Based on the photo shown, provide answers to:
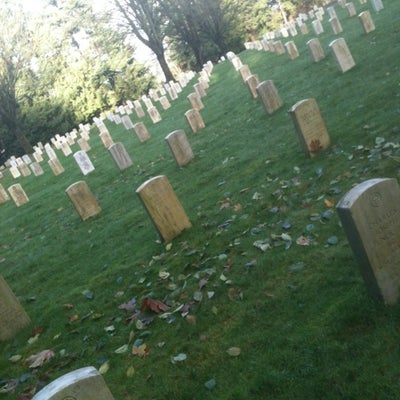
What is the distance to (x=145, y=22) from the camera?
43.7 meters

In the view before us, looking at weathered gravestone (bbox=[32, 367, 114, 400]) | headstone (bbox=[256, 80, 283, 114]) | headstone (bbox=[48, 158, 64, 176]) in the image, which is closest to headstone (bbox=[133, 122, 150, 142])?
headstone (bbox=[48, 158, 64, 176])

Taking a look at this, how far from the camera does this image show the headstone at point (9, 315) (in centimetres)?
627

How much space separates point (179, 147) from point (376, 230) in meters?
8.09

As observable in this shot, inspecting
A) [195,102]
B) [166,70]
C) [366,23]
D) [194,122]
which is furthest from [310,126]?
[166,70]

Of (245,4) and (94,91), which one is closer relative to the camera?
(94,91)

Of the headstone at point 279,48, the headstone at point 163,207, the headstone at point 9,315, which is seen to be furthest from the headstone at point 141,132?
the headstone at point 9,315

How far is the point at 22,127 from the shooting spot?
1566 inches

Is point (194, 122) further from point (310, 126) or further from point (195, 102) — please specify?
point (310, 126)

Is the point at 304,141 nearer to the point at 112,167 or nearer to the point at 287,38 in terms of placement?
the point at 112,167

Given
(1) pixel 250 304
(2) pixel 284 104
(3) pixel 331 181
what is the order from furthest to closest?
(2) pixel 284 104
(3) pixel 331 181
(1) pixel 250 304

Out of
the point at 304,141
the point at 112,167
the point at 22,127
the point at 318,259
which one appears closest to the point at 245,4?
the point at 22,127

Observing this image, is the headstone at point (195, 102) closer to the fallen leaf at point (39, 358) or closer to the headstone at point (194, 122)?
the headstone at point (194, 122)

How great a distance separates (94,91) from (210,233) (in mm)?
39321

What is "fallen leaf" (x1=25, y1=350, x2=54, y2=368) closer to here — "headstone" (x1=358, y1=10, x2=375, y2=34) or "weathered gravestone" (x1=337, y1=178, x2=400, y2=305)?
"weathered gravestone" (x1=337, y1=178, x2=400, y2=305)
